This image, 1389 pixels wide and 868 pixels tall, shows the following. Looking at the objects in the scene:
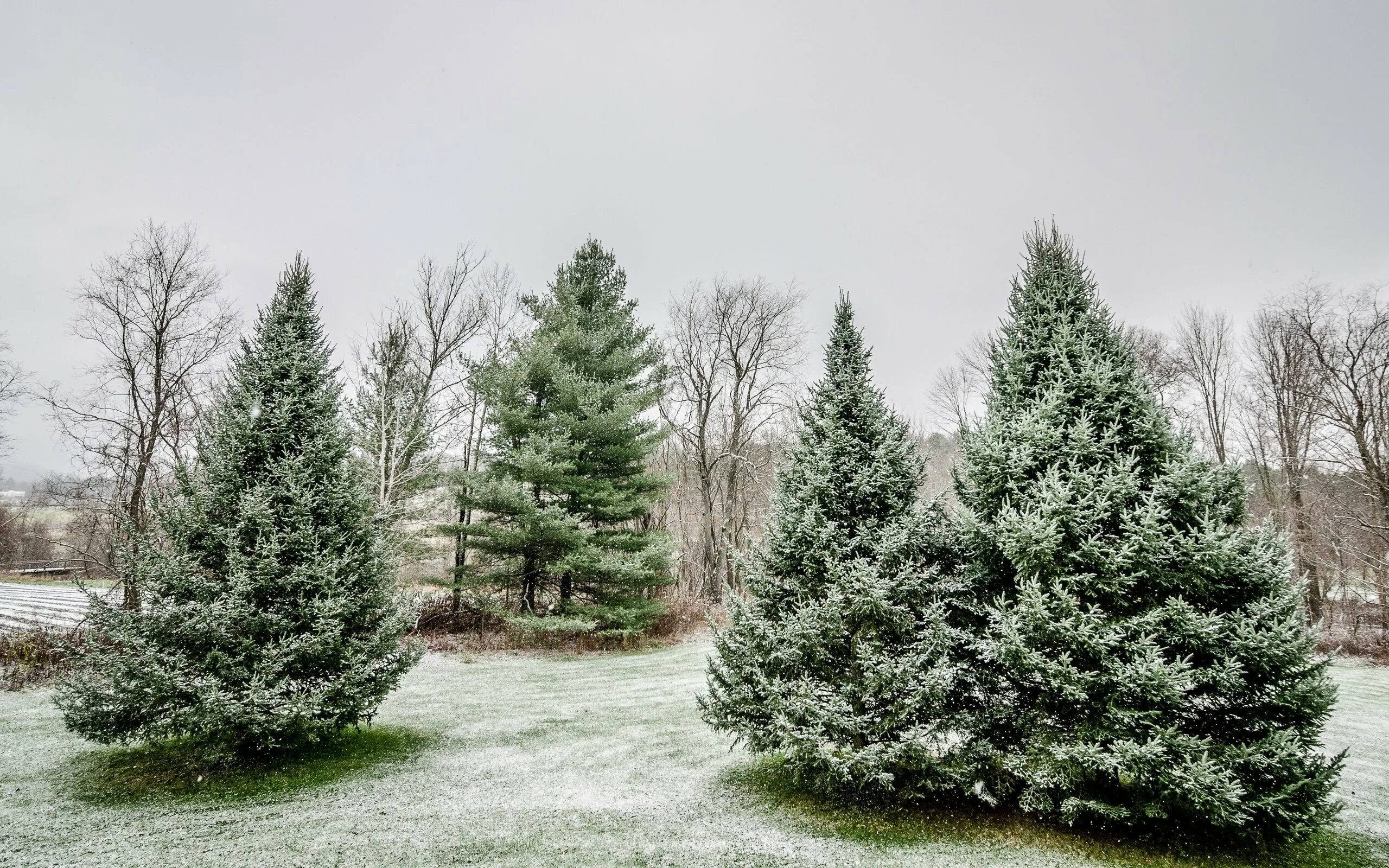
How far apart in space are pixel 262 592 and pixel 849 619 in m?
5.62

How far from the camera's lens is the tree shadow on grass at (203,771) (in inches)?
199

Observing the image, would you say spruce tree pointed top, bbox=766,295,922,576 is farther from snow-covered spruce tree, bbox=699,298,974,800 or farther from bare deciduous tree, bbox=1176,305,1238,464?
bare deciduous tree, bbox=1176,305,1238,464

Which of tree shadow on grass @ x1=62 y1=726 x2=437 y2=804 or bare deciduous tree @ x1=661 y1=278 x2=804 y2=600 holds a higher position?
bare deciduous tree @ x1=661 y1=278 x2=804 y2=600

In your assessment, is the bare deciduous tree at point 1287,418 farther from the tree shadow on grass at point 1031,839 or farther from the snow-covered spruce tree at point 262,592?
the snow-covered spruce tree at point 262,592

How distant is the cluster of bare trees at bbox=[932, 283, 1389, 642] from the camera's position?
1491 cm

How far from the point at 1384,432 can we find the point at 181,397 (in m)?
30.9

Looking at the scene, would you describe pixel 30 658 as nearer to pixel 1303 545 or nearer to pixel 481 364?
pixel 481 364

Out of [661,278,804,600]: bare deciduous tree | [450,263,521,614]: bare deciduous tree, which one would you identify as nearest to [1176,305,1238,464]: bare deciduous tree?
[661,278,804,600]: bare deciduous tree

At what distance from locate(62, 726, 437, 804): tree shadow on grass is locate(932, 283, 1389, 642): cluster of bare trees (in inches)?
526

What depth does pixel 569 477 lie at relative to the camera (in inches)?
582

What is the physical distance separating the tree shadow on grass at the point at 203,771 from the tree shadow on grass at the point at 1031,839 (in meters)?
4.24

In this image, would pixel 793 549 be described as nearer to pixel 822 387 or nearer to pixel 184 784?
pixel 822 387

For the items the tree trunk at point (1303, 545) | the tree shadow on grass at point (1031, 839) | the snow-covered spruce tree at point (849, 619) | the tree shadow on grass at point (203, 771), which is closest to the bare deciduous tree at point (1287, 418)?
the tree trunk at point (1303, 545)

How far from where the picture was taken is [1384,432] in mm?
14617
